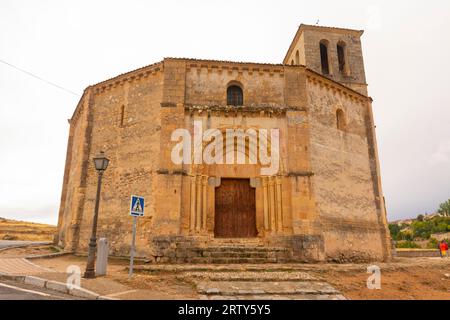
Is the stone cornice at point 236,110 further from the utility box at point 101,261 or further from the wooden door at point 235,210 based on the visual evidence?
the utility box at point 101,261

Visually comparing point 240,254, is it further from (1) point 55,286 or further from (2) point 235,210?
(1) point 55,286

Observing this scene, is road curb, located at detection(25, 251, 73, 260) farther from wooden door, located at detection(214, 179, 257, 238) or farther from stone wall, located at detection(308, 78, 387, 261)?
stone wall, located at detection(308, 78, 387, 261)

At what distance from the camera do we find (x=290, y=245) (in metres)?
12.3

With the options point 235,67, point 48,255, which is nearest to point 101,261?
point 48,255

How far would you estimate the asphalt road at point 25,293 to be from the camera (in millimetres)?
6054

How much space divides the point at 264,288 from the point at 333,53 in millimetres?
18481

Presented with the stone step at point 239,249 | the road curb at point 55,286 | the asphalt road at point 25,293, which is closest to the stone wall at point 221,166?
the stone step at point 239,249

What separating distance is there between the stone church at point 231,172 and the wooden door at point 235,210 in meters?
0.04

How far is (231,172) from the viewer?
46.1 ft

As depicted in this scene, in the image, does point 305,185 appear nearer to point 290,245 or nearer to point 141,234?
point 290,245

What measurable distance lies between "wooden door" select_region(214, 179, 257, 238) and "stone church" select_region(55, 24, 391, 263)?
0.04 meters

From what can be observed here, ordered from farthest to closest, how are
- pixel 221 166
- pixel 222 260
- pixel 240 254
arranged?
pixel 221 166
pixel 240 254
pixel 222 260
